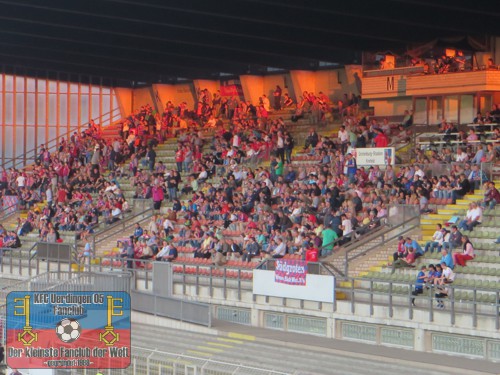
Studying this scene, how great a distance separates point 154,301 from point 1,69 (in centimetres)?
2824

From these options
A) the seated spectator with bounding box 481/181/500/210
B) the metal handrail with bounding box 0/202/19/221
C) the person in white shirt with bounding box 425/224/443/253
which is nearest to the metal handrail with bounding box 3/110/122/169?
the metal handrail with bounding box 0/202/19/221

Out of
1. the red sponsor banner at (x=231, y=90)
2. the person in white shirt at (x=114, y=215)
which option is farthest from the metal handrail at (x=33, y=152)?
the person in white shirt at (x=114, y=215)

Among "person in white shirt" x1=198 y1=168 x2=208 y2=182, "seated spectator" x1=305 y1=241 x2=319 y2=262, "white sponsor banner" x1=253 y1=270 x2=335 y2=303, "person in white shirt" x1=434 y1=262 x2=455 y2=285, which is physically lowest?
"white sponsor banner" x1=253 y1=270 x2=335 y2=303

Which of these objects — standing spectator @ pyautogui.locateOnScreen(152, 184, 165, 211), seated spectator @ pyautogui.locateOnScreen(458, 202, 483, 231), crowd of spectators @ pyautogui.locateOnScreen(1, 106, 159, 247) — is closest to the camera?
seated spectator @ pyautogui.locateOnScreen(458, 202, 483, 231)

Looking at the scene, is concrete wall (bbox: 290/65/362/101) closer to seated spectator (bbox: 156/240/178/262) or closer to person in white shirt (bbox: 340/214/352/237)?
seated spectator (bbox: 156/240/178/262)

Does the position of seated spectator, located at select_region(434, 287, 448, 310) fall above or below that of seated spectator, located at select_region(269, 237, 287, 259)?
below

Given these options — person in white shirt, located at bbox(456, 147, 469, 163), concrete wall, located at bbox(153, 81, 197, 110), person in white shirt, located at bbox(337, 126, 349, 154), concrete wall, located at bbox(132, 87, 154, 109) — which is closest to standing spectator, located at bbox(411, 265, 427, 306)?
person in white shirt, located at bbox(456, 147, 469, 163)

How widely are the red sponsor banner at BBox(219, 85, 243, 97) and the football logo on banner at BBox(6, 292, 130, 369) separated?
23.2 metres

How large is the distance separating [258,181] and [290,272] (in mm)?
8882

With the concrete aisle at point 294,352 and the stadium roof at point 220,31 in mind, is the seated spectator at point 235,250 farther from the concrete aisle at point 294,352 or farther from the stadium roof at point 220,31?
the stadium roof at point 220,31

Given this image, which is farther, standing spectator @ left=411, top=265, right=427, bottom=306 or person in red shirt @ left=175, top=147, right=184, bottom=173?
person in red shirt @ left=175, top=147, right=184, bottom=173

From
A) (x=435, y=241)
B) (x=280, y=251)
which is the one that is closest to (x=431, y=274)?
(x=435, y=241)

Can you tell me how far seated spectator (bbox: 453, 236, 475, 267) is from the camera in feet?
84.5

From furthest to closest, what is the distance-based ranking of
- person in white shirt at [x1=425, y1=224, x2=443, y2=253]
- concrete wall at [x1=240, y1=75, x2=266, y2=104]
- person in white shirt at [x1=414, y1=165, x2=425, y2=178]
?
concrete wall at [x1=240, y1=75, x2=266, y2=104] → person in white shirt at [x1=414, y1=165, x2=425, y2=178] → person in white shirt at [x1=425, y1=224, x2=443, y2=253]
